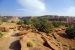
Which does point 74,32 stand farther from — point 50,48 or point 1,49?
point 1,49

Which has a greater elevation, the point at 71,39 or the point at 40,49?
the point at 40,49

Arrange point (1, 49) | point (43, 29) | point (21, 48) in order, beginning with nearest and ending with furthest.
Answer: point (21, 48)
point (1, 49)
point (43, 29)

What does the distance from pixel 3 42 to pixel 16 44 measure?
243 centimetres

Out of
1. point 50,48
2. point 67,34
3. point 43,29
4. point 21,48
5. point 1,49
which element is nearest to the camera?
point 21,48

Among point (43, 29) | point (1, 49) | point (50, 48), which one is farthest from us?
point (43, 29)

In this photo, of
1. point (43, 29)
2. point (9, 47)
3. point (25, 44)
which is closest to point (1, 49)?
point (9, 47)

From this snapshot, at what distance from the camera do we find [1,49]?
717 inches

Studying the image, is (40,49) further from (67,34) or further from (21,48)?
(67,34)

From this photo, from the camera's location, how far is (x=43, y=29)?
3522 cm

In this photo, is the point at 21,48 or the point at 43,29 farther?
the point at 43,29

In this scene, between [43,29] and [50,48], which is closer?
[50,48]

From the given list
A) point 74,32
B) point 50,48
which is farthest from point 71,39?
point 50,48

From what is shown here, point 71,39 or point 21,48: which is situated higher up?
point 21,48

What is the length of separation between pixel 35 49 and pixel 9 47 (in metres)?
3.08
